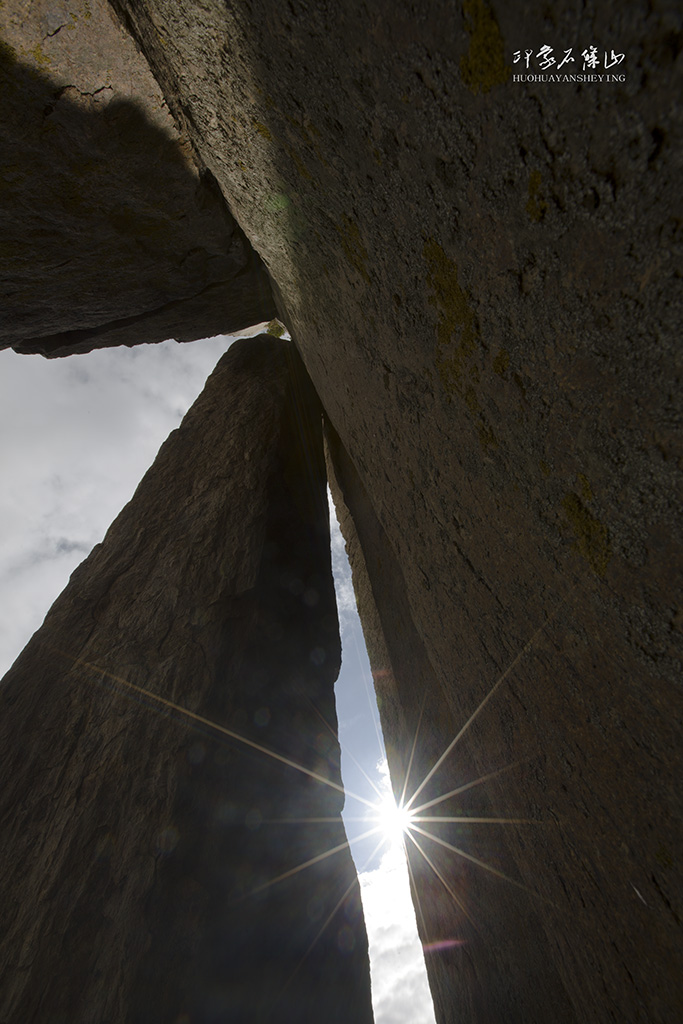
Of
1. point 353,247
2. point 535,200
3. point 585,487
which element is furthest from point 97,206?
point 585,487

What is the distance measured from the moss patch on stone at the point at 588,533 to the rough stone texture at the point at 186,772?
8.36 ft

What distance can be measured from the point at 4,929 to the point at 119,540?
2364mm

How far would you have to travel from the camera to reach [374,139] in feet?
3.68

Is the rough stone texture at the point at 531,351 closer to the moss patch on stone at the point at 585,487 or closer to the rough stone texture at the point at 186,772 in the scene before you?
the moss patch on stone at the point at 585,487

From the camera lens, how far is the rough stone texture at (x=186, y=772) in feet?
7.27

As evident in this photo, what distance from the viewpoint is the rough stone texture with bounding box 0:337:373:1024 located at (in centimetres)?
222

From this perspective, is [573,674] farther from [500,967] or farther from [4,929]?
[4,929]

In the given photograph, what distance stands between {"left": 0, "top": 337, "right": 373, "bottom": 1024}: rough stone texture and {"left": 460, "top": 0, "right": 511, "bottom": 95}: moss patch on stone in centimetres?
297

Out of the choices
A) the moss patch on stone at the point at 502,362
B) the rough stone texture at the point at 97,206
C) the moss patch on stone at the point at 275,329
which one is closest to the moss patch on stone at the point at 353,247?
the moss patch on stone at the point at 502,362

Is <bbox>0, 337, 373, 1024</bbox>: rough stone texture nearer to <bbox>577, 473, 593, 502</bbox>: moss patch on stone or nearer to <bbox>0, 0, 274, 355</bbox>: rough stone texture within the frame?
<bbox>0, 0, 274, 355</bbox>: rough stone texture

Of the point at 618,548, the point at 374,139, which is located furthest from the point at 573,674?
the point at 374,139

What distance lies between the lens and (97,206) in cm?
329

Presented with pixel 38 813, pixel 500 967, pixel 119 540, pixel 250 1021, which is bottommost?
pixel 250 1021

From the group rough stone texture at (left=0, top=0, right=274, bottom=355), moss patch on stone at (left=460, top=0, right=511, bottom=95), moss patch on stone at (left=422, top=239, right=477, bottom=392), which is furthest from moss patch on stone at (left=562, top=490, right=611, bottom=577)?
rough stone texture at (left=0, top=0, right=274, bottom=355)
